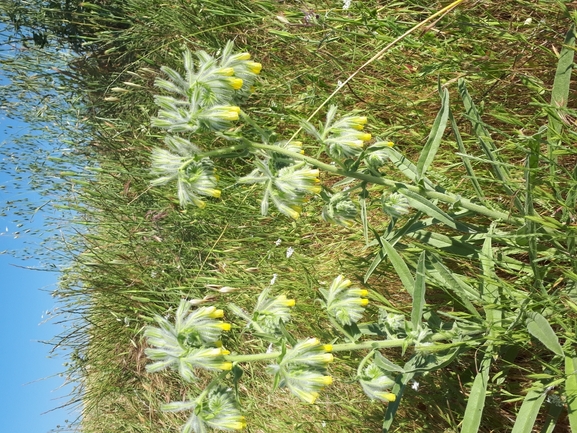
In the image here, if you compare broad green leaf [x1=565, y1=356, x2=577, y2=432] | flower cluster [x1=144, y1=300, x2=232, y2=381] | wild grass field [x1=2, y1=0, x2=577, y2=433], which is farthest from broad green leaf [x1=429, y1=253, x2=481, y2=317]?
flower cluster [x1=144, y1=300, x2=232, y2=381]

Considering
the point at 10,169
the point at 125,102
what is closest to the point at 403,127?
the point at 125,102

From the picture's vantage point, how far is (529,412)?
213cm

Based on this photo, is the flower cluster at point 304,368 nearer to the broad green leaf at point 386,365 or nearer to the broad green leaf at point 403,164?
the broad green leaf at point 386,365

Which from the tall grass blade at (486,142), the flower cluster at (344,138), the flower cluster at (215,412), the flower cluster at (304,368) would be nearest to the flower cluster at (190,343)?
the flower cluster at (215,412)

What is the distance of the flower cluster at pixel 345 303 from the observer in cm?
210

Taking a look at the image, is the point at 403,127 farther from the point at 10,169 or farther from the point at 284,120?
the point at 10,169

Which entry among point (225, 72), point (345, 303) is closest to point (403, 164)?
point (345, 303)

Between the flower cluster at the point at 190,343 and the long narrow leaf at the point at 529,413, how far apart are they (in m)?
1.19

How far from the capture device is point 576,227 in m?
1.98

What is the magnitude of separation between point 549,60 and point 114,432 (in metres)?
4.26

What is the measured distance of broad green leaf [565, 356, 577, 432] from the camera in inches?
80.3

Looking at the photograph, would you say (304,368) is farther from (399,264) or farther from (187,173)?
(187,173)

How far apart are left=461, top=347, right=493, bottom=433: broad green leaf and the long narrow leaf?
14 cm

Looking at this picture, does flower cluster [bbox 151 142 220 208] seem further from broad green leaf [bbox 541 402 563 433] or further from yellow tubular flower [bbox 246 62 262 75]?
broad green leaf [bbox 541 402 563 433]
